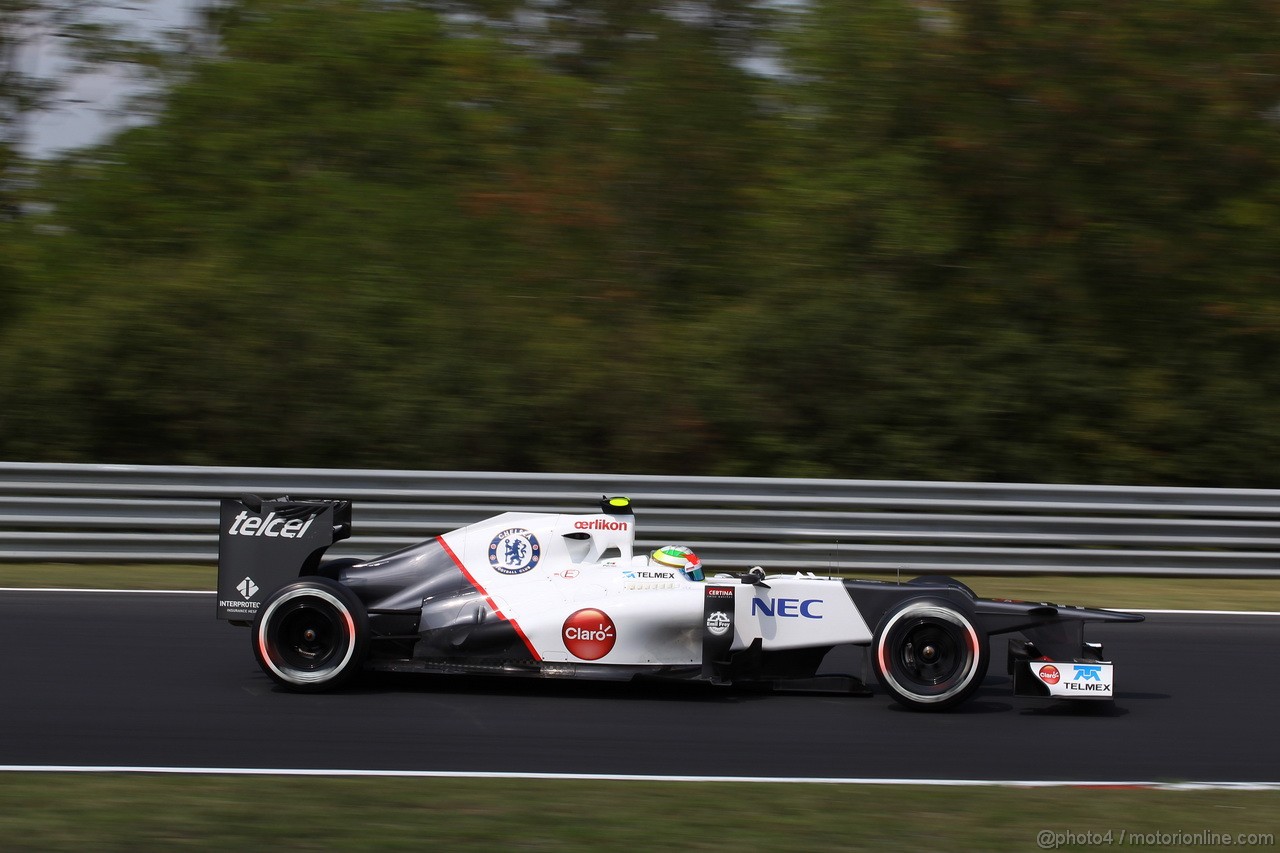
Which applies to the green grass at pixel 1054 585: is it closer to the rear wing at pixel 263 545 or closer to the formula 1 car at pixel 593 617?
the rear wing at pixel 263 545

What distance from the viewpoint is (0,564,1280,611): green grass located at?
1014 centimetres

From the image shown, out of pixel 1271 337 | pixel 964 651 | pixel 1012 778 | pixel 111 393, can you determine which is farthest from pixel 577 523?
pixel 1271 337

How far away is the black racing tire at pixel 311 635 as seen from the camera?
6.78 m

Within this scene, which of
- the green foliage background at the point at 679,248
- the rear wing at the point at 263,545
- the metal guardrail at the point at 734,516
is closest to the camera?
the rear wing at the point at 263,545

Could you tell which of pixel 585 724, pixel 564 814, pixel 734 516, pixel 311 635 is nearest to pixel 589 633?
pixel 585 724

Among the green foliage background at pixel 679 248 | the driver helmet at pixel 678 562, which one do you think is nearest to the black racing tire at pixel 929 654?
the driver helmet at pixel 678 562

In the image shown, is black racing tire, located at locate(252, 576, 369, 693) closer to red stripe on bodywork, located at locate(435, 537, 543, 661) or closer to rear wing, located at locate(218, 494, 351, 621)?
rear wing, located at locate(218, 494, 351, 621)

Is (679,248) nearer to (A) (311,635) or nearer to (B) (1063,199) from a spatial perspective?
(B) (1063,199)

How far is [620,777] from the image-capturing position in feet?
18.2

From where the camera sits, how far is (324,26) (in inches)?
680

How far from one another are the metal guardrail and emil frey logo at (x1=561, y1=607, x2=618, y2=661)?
13.4 ft

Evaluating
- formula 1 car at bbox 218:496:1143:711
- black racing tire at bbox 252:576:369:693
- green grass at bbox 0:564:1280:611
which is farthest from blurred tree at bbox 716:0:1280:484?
black racing tire at bbox 252:576:369:693

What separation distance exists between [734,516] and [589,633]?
433cm

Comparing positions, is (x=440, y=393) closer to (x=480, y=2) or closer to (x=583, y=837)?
(x=480, y=2)
